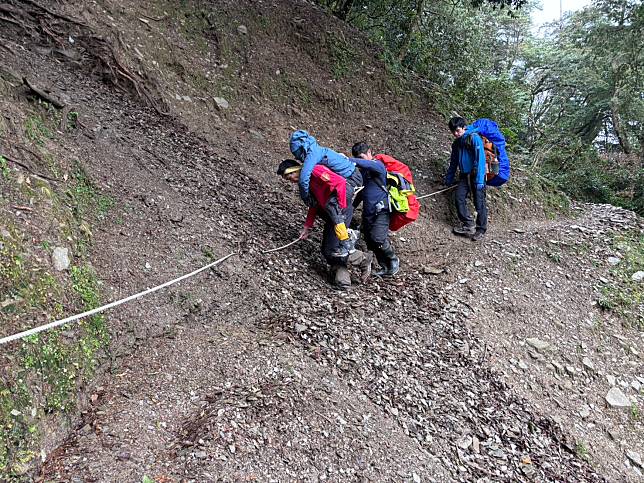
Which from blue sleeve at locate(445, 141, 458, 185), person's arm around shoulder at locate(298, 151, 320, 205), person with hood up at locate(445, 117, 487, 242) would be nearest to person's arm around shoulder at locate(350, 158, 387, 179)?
person's arm around shoulder at locate(298, 151, 320, 205)

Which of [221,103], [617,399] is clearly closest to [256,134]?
[221,103]

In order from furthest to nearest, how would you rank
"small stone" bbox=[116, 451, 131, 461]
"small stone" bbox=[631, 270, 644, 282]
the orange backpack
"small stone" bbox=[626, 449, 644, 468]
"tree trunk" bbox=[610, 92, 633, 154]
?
1. "tree trunk" bbox=[610, 92, 633, 154]
2. the orange backpack
3. "small stone" bbox=[631, 270, 644, 282]
4. "small stone" bbox=[626, 449, 644, 468]
5. "small stone" bbox=[116, 451, 131, 461]

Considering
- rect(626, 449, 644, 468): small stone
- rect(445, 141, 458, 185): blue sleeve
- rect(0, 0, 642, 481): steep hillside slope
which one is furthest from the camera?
rect(445, 141, 458, 185): blue sleeve

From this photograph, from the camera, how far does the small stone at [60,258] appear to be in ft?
12.6

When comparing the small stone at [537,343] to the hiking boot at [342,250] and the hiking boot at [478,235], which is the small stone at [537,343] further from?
the hiking boot at [342,250]

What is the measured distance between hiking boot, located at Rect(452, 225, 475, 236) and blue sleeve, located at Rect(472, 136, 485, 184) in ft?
2.66

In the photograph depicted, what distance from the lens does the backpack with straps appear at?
5.91 m

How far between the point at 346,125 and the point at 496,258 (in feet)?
13.0

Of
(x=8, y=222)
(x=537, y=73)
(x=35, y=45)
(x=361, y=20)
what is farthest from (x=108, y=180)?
(x=537, y=73)

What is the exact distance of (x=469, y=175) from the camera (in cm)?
728

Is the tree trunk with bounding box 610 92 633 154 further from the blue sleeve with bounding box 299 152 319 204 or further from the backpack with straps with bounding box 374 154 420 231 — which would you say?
the blue sleeve with bounding box 299 152 319 204

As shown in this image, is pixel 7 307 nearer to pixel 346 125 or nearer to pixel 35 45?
pixel 35 45

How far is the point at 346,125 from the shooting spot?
9.17m

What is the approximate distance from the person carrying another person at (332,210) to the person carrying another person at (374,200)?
0.27 meters
